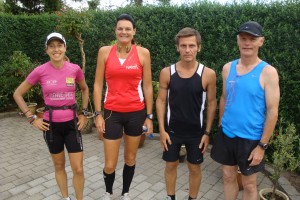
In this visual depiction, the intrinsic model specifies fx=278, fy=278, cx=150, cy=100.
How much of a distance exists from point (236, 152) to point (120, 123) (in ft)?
4.48

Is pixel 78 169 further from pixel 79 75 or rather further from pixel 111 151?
pixel 79 75

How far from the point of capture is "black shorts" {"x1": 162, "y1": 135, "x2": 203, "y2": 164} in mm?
3188

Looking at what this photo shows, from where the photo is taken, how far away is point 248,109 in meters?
2.73

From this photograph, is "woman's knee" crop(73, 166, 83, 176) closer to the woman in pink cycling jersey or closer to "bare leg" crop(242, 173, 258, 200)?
the woman in pink cycling jersey

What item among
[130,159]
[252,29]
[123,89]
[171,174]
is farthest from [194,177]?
[252,29]

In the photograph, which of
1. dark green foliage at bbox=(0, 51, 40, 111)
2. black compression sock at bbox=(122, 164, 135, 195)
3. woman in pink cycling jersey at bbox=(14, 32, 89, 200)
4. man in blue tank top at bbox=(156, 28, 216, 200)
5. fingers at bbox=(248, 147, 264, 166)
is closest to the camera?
fingers at bbox=(248, 147, 264, 166)

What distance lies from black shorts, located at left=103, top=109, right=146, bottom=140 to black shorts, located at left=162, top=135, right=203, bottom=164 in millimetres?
463

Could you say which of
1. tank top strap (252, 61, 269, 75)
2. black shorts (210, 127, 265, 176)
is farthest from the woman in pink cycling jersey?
tank top strap (252, 61, 269, 75)

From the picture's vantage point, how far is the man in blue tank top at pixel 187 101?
3.02 m

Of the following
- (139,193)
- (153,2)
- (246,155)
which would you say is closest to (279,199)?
(246,155)

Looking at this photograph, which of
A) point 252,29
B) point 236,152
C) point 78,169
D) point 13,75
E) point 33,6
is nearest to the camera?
point 252,29

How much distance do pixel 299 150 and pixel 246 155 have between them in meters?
2.42

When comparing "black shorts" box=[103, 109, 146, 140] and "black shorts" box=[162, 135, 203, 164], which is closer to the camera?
"black shorts" box=[162, 135, 203, 164]

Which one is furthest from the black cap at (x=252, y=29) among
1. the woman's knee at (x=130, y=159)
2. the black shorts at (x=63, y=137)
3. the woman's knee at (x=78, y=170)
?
the woman's knee at (x=78, y=170)
